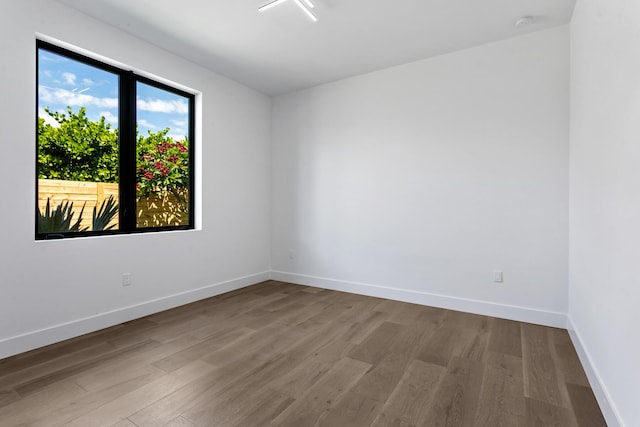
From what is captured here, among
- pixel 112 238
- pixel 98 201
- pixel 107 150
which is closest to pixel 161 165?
pixel 107 150

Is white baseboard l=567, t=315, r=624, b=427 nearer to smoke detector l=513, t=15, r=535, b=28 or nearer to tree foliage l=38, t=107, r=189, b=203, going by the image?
smoke detector l=513, t=15, r=535, b=28

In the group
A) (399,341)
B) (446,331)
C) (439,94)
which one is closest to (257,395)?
(399,341)

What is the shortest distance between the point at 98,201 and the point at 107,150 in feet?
1.65

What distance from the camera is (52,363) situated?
219 cm

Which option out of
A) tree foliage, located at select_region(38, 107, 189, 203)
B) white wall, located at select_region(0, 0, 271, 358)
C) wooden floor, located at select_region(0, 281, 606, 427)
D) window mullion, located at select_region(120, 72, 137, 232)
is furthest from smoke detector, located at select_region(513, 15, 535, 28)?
window mullion, located at select_region(120, 72, 137, 232)

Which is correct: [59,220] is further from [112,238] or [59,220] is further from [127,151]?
[127,151]

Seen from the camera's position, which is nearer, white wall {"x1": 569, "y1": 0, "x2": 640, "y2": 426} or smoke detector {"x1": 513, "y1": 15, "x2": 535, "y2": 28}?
white wall {"x1": 569, "y1": 0, "x2": 640, "y2": 426}

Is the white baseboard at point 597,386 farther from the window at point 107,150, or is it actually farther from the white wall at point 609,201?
the window at point 107,150

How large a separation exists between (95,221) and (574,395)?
12.9ft

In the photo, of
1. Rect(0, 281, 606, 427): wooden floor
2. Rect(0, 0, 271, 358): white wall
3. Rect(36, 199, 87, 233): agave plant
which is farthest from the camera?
Rect(36, 199, 87, 233): agave plant

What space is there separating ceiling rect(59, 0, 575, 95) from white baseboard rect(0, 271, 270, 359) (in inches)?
105

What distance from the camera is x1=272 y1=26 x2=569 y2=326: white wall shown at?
2938 mm

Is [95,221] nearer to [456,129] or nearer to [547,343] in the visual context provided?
[456,129]

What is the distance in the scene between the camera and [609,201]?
1690mm
